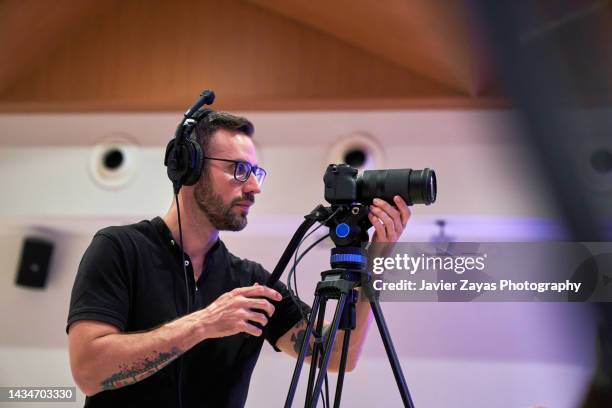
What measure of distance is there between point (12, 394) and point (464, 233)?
2210 mm

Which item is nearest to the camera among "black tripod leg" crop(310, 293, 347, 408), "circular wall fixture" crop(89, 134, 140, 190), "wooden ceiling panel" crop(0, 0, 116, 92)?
"black tripod leg" crop(310, 293, 347, 408)

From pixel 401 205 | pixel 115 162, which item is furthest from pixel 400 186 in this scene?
pixel 115 162

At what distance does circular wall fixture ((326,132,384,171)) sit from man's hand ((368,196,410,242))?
5.13 ft

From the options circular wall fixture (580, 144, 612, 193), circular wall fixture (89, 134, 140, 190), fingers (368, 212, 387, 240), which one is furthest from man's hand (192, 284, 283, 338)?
circular wall fixture (89, 134, 140, 190)

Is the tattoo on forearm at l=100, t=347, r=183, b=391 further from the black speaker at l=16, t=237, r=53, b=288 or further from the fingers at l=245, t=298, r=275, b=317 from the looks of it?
the black speaker at l=16, t=237, r=53, b=288

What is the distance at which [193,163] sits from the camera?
60.7 inches

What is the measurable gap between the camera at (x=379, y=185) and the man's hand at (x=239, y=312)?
24 cm

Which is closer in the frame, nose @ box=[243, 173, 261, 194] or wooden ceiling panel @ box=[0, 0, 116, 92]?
nose @ box=[243, 173, 261, 194]

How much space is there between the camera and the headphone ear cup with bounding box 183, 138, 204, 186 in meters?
1.54

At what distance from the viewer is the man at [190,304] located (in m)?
1.33

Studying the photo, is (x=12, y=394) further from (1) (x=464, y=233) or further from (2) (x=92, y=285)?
(1) (x=464, y=233)

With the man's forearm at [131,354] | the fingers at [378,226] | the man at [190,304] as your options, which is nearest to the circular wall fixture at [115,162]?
the man at [190,304]

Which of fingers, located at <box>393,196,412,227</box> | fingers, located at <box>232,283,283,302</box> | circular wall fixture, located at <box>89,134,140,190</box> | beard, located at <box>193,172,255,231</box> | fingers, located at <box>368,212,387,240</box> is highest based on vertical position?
circular wall fixture, located at <box>89,134,140,190</box>

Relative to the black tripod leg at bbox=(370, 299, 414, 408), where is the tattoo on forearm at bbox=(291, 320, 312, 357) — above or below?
above
